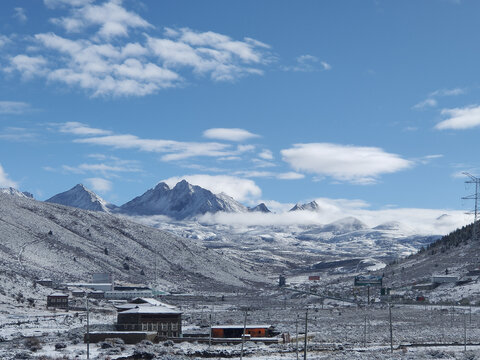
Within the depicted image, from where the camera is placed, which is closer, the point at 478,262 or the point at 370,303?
the point at 370,303

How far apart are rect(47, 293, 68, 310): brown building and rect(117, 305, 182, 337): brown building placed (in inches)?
1958

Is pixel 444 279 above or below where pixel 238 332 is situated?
above

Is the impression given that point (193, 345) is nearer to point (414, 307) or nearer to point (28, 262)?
point (414, 307)

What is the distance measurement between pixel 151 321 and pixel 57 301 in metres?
51.8

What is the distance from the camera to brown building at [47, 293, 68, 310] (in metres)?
129

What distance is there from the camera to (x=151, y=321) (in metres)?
84.6

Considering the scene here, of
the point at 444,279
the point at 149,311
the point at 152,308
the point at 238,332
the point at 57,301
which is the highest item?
the point at 444,279

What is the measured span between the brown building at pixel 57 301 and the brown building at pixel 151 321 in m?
49.7

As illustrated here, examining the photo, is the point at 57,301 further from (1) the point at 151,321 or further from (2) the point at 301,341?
(2) the point at 301,341

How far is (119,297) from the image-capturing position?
170 meters

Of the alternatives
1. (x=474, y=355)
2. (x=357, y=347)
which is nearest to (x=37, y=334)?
(x=357, y=347)

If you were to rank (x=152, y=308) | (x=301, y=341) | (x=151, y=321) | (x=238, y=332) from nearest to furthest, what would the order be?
(x=301, y=341) → (x=238, y=332) → (x=151, y=321) → (x=152, y=308)

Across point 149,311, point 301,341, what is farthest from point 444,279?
point 149,311

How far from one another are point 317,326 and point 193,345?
36278 millimetres
